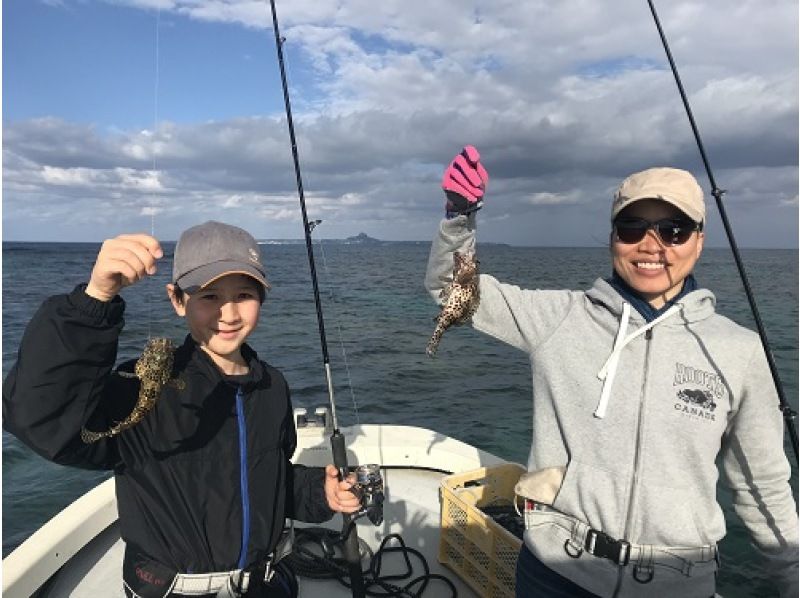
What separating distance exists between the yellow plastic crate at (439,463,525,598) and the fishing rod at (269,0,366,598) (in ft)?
2.89

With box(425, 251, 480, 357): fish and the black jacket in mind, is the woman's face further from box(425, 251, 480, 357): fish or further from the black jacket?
the black jacket

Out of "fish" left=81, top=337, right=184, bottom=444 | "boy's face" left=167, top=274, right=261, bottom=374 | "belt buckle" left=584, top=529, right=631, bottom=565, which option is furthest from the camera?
"boy's face" left=167, top=274, right=261, bottom=374

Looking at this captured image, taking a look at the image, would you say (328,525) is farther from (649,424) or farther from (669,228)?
(669,228)

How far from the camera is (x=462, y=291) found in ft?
8.47

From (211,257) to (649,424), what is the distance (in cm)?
202

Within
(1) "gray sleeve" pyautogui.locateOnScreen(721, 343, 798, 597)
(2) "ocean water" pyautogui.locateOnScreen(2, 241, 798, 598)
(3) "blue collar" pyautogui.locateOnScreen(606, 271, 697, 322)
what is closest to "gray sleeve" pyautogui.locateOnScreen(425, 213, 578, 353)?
(3) "blue collar" pyautogui.locateOnScreen(606, 271, 697, 322)

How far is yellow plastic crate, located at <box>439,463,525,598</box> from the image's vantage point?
150 inches

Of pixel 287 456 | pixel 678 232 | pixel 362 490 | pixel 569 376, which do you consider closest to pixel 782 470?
pixel 569 376

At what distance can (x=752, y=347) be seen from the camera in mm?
2322

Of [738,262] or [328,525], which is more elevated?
[738,262]

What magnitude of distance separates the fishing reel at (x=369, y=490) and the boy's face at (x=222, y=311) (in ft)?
3.46

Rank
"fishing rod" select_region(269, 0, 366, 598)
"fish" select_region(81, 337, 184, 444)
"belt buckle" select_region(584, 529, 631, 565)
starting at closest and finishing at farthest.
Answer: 1. "fish" select_region(81, 337, 184, 444)
2. "belt buckle" select_region(584, 529, 631, 565)
3. "fishing rod" select_region(269, 0, 366, 598)

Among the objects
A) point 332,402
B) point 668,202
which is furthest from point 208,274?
point 668,202

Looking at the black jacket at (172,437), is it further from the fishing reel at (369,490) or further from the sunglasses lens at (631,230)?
the sunglasses lens at (631,230)
